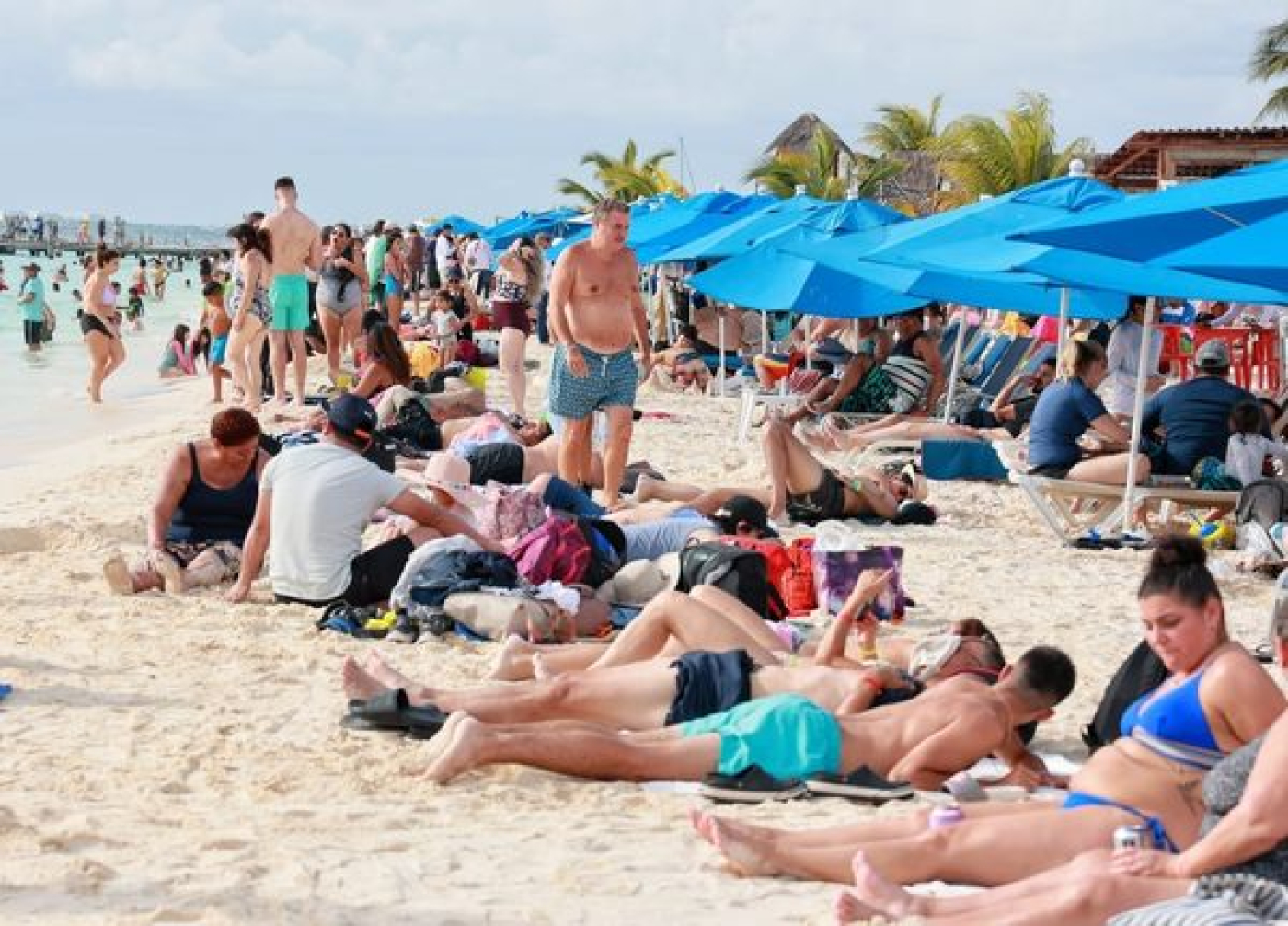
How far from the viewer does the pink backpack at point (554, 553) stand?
22.6 feet

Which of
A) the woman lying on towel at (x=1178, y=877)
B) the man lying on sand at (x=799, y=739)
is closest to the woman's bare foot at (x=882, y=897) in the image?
the woman lying on towel at (x=1178, y=877)

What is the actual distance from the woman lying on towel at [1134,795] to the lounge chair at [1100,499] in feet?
Result: 16.3

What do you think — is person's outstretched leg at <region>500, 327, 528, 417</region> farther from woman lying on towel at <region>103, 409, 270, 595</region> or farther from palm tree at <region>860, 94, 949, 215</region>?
palm tree at <region>860, 94, 949, 215</region>

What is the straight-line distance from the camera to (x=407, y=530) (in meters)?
7.12

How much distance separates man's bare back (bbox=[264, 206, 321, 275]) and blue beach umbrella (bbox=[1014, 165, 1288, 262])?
7.19 meters

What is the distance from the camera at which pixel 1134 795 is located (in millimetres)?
3793

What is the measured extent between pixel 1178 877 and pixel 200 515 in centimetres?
506

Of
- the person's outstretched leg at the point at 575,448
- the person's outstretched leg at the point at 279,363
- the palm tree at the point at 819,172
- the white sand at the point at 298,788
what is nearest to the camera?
the white sand at the point at 298,788

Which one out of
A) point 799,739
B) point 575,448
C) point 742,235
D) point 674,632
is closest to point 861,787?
point 799,739

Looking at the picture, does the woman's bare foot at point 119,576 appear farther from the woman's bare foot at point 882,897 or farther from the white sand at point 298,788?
the woman's bare foot at point 882,897

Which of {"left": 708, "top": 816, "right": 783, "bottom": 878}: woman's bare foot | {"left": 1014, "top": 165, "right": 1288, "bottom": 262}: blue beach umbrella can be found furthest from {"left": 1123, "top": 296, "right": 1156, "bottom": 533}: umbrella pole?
{"left": 708, "top": 816, "right": 783, "bottom": 878}: woman's bare foot

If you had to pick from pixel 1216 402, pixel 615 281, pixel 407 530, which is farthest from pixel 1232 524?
pixel 407 530

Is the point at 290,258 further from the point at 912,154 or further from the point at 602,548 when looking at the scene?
the point at 912,154

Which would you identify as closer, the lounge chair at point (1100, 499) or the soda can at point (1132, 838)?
the soda can at point (1132, 838)
